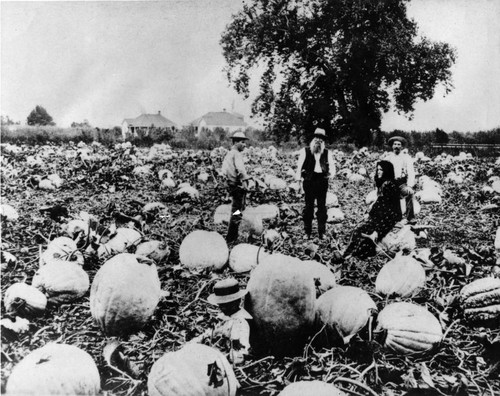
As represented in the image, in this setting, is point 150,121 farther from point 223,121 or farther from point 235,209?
point 235,209

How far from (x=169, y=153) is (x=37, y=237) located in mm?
2639

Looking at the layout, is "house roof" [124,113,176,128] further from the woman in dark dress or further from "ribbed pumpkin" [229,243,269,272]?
the woman in dark dress

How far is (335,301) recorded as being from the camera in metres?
2.19

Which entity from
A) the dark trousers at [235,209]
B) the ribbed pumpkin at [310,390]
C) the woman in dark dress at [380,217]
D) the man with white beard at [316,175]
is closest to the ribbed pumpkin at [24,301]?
the ribbed pumpkin at [310,390]

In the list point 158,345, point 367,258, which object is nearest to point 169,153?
point 367,258

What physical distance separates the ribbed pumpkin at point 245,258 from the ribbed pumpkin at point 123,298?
0.79 meters

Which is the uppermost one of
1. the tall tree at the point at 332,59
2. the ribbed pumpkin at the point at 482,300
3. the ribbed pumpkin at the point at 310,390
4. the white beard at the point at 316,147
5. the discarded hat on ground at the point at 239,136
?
the tall tree at the point at 332,59

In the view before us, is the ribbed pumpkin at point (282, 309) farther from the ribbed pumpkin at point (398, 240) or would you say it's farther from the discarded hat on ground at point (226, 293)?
the ribbed pumpkin at point (398, 240)

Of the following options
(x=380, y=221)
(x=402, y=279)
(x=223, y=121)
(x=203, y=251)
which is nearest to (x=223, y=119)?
(x=223, y=121)

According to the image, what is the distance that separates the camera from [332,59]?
11.9 ft

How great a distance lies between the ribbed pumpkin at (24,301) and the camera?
2.36 meters

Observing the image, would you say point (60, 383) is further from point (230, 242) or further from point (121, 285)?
point (230, 242)

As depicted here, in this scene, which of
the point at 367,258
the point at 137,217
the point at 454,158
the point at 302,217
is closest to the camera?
the point at 367,258

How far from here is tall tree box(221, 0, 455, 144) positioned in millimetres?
3373
